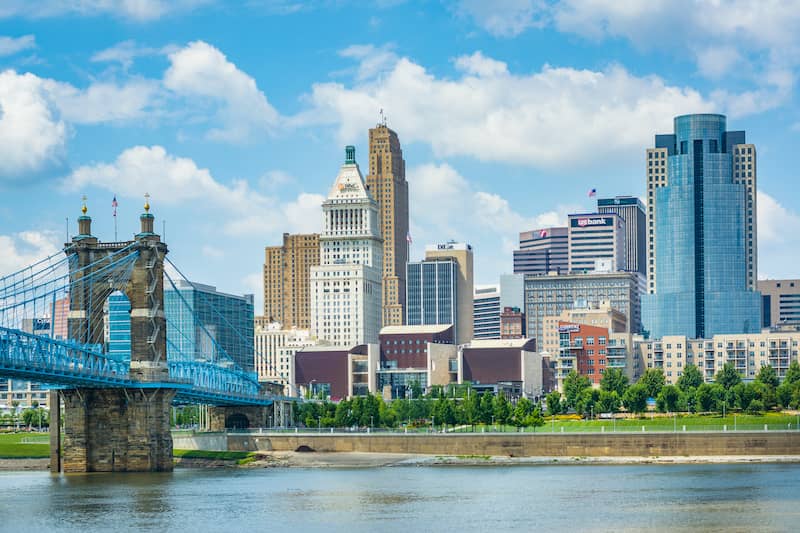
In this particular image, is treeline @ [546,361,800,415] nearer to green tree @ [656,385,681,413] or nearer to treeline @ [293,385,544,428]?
green tree @ [656,385,681,413]

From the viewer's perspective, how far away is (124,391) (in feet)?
459

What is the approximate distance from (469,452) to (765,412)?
49010mm

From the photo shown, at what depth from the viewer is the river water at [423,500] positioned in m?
91.2

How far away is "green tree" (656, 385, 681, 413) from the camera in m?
186

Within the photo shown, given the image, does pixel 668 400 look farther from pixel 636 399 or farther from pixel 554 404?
pixel 554 404

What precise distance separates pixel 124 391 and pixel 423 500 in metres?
45.0

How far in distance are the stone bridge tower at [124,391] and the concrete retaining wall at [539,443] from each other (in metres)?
24.2

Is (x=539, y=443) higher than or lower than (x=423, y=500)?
higher

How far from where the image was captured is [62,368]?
127m

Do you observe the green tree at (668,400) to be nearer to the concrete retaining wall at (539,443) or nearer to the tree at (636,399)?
the tree at (636,399)

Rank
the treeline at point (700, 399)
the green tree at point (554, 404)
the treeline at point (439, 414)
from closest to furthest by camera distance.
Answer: the treeline at point (439, 414), the treeline at point (700, 399), the green tree at point (554, 404)

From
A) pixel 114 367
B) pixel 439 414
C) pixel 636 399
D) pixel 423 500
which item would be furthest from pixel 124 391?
pixel 636 399

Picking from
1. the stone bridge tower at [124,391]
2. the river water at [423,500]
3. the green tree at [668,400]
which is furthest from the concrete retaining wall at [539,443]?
the green tree at [668,400]

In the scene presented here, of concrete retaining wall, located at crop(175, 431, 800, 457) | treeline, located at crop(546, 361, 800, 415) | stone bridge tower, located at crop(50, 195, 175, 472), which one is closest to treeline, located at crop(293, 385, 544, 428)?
treeline, located at crop(546, 361, 800, 415)
